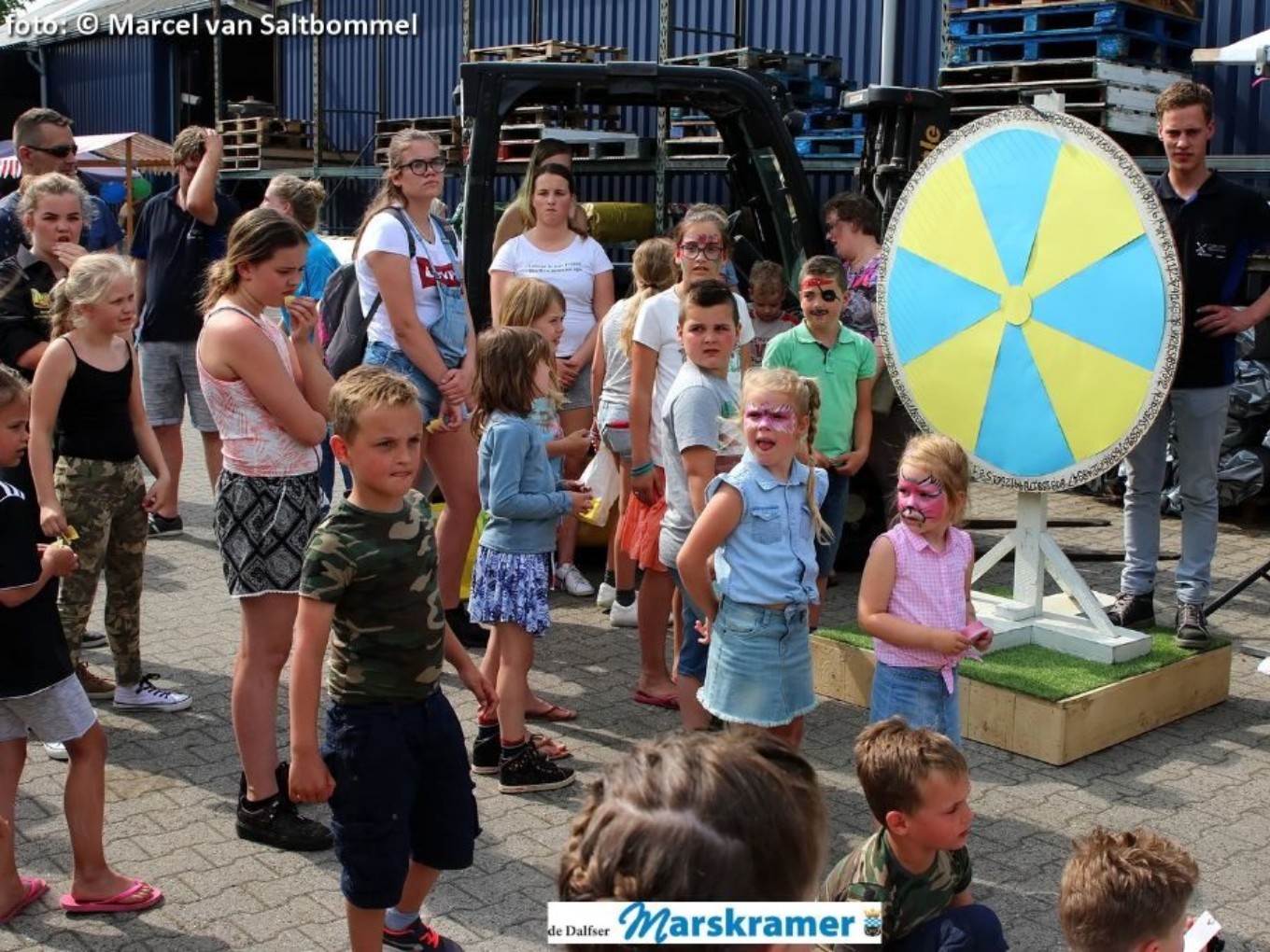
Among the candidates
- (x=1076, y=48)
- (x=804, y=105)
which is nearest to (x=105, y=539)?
(x=1076, y=48)

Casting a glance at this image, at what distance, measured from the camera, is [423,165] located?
A: 17.5ft

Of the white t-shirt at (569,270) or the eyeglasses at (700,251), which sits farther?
the white t-shirt at (569,270)

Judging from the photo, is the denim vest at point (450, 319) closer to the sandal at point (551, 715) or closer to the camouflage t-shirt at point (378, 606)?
the sandal at point (551, 715)

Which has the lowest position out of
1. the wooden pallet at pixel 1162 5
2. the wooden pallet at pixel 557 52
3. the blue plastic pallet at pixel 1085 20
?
the blue plastic pallet at pixel 1085 20

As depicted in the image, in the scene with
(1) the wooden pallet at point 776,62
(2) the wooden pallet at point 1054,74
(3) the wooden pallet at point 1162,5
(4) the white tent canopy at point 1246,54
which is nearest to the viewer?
(4) the white tent canopy at point 1246,54

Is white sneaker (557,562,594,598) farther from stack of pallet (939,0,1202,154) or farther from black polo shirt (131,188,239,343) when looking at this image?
stack of pallet (939,0,1202,154)

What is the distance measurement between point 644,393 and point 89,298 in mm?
2000

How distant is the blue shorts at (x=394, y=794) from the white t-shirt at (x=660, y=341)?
2307 mm

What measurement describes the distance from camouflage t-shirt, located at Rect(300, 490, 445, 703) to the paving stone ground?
0.76 metres

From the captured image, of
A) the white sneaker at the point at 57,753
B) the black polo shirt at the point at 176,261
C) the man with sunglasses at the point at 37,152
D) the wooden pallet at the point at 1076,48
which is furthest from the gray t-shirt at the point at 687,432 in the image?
the wooden pallet at the point at 1076,48

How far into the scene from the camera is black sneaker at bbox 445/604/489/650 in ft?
19.2

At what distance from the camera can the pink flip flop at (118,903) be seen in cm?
371

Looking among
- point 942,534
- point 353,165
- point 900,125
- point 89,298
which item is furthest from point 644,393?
point 353,165

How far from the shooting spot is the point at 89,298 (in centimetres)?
464
